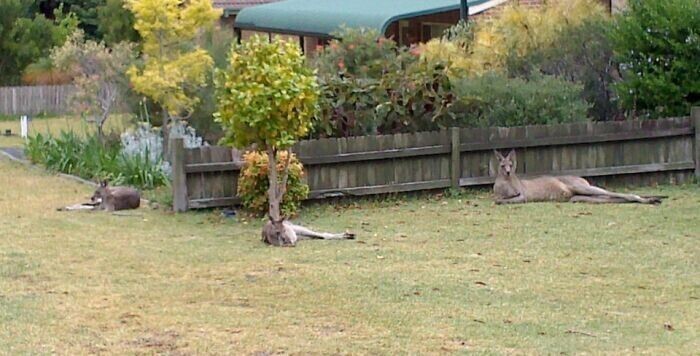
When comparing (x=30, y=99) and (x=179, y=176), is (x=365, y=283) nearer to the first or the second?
(x=179, y=176)

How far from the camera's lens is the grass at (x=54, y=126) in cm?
2301

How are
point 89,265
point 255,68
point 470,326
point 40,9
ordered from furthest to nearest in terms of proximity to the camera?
point 40,9 < point 255,68 < point 89,265 < point 470,326

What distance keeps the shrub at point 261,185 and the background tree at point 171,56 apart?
4933 millimetres

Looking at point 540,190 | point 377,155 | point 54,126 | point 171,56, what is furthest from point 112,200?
point 54,126

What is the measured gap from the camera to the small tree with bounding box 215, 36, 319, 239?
42.5 feet

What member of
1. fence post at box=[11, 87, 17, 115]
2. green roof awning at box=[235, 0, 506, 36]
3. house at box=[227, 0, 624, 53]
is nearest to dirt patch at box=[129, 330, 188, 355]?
house at box=[227, 0, 624, 53]

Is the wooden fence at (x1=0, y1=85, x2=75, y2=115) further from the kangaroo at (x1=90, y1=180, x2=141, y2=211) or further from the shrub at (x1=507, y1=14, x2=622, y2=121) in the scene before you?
the kangaroo at (x1=90, y1=180, x2=141, y2=211)

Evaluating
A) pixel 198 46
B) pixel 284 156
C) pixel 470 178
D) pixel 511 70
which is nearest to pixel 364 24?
pixel 198 46

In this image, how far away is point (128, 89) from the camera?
Answer: 855 inches

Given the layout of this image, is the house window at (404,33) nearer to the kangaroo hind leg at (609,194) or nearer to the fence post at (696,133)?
the fence post at (696,133)

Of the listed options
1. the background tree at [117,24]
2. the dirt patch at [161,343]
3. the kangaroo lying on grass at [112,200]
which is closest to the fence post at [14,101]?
the background tree at [117,24]

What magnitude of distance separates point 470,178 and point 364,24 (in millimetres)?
9141

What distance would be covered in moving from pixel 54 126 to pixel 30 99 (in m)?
8.16

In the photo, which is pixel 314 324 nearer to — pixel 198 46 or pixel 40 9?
pixel 198 46
